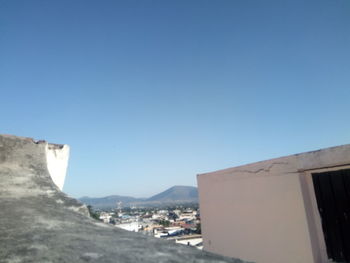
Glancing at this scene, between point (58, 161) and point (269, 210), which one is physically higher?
point (58, 161)

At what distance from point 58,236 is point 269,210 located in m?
3.39

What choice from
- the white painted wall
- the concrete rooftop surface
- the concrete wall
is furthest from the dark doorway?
the white painted wall

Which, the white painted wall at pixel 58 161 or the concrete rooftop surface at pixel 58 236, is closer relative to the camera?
the concrete rooftop surface at pixel 58 236

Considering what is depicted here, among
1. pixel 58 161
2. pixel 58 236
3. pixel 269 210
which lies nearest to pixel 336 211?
pixel 269 210

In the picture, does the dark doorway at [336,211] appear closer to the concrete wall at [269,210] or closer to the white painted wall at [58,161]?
the concrete wall at [269,210]

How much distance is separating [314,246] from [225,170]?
6.42 ft

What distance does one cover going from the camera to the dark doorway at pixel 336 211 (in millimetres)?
3105

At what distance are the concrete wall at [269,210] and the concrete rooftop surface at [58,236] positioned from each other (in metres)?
2.70

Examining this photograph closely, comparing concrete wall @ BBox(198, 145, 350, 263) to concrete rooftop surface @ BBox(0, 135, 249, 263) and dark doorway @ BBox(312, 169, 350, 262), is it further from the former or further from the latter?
concrete rooftop surface @ BBox(0, 135, 249, 263)

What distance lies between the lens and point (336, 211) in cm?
319

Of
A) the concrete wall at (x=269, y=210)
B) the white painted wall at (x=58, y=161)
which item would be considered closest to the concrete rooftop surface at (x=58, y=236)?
the white painted wall at (x=58, y=161)

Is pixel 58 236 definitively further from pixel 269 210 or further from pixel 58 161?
pixel 269 210

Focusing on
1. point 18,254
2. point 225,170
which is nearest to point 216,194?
point 225,170

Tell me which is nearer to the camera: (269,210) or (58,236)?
(58,236)
